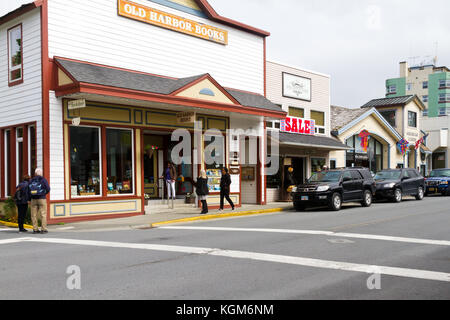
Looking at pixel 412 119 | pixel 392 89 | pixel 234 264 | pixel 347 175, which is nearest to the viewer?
pixel 234 264

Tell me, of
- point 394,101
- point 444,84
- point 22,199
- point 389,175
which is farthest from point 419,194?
point 444,84

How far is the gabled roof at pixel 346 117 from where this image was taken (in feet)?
92.8

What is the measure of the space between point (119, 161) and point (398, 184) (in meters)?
13.6

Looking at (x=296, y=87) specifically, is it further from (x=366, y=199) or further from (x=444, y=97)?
(x=444, y=97)

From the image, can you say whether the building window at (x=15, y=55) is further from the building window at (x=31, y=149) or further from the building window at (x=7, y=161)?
the building window at (x=7, y=161)

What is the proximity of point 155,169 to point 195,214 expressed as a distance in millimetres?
3696

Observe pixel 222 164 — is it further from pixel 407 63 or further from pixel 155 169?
pixel 407 63

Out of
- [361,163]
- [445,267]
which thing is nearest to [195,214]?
[445,267]

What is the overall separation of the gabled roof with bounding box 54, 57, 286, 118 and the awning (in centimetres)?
363

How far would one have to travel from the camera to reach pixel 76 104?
14000 mm

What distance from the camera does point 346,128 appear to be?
28.6m

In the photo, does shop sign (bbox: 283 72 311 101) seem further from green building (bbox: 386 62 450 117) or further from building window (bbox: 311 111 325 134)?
green building (bbox: 386 62 450 117)

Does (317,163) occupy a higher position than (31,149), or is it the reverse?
(31,149)

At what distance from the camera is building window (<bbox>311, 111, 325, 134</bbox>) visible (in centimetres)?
2648
